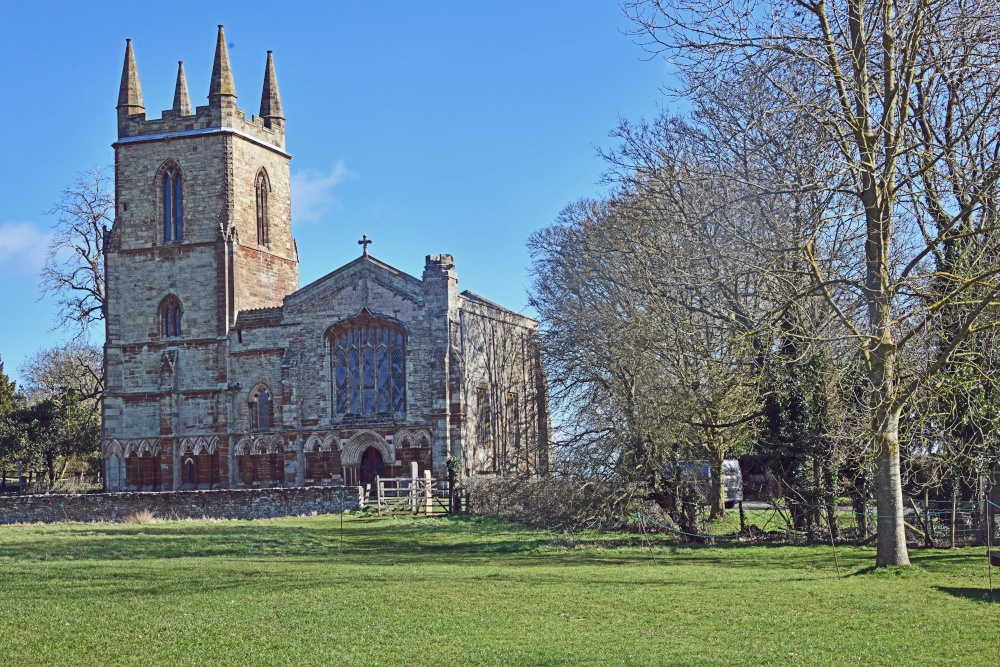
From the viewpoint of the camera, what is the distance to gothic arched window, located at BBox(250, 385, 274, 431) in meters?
44.9

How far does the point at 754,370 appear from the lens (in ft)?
71.1

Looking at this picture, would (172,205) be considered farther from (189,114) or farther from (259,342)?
(259,342)

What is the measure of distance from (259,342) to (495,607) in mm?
33386

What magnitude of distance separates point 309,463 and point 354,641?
32.8m

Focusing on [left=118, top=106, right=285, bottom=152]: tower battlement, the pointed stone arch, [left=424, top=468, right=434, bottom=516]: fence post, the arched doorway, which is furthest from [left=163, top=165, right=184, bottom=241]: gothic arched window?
[left=424, top=468, right=434, bottom=516]: fence post

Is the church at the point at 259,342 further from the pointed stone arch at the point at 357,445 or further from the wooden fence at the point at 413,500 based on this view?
the wooden fence at the point at 413,500

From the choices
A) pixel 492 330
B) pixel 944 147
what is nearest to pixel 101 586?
pixel 944 147

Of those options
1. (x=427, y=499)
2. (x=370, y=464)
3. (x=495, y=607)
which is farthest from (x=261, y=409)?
(x=495, y=607)

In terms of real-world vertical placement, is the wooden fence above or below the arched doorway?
below

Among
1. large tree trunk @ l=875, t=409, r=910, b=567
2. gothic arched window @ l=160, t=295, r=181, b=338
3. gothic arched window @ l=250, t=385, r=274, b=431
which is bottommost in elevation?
large tree trunk @ l=875, t=409, r=910, b=567

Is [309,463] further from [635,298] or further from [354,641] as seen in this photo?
[354,641]

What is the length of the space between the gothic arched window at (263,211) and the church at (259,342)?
0.06 metres

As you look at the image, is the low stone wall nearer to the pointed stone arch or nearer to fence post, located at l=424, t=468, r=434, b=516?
fence post, located at l=424, t=468, r=434, b=516

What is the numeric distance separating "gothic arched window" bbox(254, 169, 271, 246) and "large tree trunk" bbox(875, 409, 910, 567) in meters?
36.6
